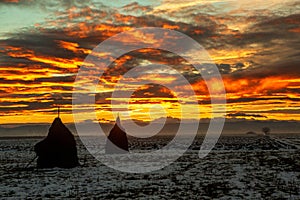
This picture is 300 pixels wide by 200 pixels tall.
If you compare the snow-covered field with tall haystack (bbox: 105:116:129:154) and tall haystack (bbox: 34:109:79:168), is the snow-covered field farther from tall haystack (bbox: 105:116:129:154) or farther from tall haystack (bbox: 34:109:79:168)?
tall haystack (bbox: 105:116:129:154)

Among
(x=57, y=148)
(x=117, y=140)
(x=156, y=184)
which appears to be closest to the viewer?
(x=156, y=184)

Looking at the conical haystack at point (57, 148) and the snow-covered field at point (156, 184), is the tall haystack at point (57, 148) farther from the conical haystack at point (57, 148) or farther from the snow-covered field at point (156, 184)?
the snow-covered field at point (156, 184)

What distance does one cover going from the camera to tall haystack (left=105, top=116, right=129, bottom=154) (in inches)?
2611

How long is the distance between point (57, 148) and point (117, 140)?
26.9 m

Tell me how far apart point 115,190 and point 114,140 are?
134 ft

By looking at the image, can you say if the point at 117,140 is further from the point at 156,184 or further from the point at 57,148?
the point at 156,184

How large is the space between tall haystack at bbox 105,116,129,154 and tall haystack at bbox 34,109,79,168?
71.3 feet

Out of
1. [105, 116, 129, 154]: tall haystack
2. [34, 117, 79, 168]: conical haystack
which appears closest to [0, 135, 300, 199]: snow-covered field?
[34, 117, 79, 168]: conical haystack

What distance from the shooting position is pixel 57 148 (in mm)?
42688

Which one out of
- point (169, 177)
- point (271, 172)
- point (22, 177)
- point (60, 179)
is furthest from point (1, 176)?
point (271, 172)

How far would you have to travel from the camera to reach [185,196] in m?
25.1

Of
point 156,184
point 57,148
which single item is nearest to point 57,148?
point 57,148

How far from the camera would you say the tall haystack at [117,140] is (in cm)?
6631

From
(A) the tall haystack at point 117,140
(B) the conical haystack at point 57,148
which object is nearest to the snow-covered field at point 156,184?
(B) the conical haystack at point 57,148
